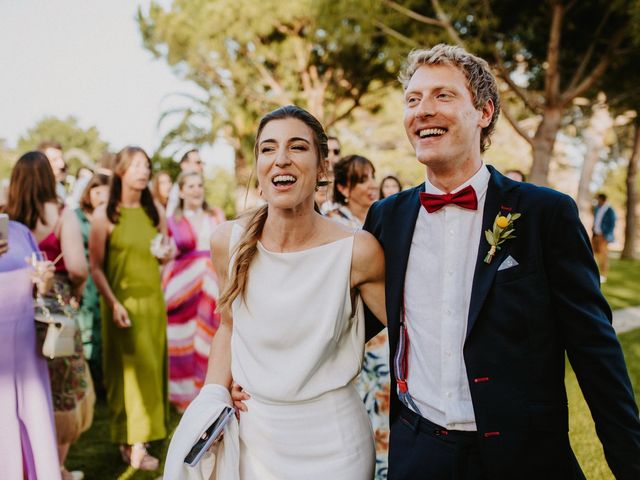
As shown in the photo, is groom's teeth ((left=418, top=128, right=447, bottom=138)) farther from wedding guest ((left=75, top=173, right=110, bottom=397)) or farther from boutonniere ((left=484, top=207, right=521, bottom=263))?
wedding guest ((left=75, top=173, right=110, bottom=397))

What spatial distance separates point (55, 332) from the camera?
3377mm

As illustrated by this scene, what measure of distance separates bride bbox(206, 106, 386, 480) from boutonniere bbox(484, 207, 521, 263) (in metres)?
0.58

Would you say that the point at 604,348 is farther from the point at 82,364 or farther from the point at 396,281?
the point at 82,364

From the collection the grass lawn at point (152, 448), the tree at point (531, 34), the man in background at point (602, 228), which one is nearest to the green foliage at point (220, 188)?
the man in background at point (602, 228)

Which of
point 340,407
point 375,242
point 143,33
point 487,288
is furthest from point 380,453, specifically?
point 143,33

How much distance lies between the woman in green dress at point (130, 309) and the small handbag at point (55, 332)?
1289 mm

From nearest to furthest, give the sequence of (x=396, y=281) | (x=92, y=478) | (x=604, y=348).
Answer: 1. (x=604, y=348)
2. (x=396, y=281)
3. (x=92, y=478)

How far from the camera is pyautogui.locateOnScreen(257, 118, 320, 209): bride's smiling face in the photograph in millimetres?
2395

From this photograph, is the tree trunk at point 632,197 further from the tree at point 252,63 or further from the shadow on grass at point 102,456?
the shadow on grass at point 102,456

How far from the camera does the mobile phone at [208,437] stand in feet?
7.18

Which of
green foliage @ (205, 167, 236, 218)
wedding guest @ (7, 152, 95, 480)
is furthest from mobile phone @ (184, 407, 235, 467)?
green foliage @ (205, 167, 236, 218)

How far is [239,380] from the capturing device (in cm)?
249

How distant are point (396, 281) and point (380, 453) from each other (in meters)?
2.35

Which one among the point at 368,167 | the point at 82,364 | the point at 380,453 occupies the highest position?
the point at 368,167
